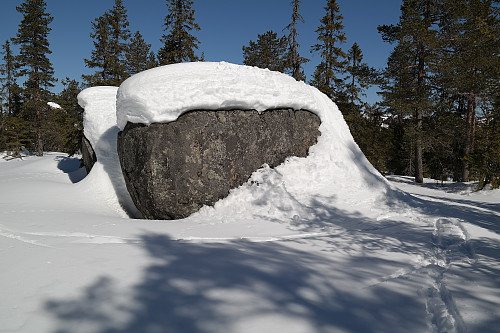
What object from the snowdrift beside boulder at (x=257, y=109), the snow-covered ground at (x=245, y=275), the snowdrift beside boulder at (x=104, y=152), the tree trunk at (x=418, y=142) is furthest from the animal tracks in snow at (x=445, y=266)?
the tree trunk at (x=418, y=142)

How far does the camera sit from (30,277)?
8.37 feet

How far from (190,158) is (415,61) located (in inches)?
614

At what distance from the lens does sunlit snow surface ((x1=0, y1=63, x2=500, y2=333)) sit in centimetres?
205

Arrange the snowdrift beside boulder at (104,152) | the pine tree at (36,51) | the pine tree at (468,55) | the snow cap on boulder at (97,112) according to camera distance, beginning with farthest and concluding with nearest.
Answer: the pine tree at (36,51) → the pine tree at (468,55) → the snow cap on boulder at (97,112) → the snowdrift beside boulder at (104,152)

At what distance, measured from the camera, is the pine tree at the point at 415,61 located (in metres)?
12.0

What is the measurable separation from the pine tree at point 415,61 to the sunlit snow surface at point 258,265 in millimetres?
7622

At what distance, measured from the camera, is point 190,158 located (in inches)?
230

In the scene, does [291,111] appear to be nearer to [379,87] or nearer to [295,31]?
[295,31]

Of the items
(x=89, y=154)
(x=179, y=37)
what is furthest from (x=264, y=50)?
(x=89, y=154)

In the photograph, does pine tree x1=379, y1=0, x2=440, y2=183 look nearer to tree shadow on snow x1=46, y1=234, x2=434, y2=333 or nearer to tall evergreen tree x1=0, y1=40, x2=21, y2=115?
tree shadow on snow x1=46, y1=234, x2=434, y2=333

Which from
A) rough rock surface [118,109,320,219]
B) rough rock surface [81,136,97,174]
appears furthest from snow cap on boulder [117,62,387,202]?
rough rock surface [81,136,97,174]

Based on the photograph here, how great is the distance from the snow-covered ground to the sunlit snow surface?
0.02 meters

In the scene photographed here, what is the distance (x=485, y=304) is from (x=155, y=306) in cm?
317

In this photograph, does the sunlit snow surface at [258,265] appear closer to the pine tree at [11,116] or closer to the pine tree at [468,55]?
the pine tree at [468,55]
